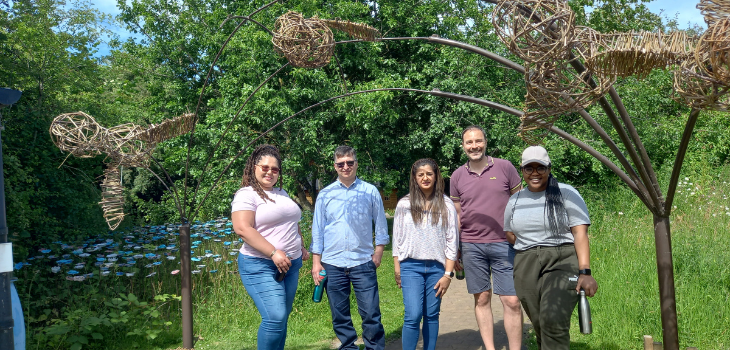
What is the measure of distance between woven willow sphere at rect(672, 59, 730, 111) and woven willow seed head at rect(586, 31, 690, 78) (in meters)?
0.08

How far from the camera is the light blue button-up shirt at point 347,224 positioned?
4117 millimetres

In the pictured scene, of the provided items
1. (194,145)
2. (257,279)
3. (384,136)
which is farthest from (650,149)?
(257,279)

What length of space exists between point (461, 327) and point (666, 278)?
263 centimetres

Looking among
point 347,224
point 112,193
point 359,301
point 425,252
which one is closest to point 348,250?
point 347,224

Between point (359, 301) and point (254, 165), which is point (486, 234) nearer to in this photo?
point (359, 301)

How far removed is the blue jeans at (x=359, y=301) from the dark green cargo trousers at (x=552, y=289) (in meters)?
1.17

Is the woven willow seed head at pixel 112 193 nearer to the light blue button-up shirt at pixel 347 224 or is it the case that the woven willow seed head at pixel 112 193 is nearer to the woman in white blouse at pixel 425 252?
the light blue button-up shirt at pixel 347 224

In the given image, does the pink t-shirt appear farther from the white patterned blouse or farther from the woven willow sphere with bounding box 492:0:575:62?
the woven willow sphere with bounding box 492:0:575:62

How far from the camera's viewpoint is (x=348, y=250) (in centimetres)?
411

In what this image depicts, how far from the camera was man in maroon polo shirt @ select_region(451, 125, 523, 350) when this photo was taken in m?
4.09

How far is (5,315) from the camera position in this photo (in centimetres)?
289

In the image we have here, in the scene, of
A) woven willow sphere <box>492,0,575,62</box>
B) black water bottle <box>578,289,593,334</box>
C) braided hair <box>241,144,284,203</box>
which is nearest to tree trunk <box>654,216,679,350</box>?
black water bottle <box>578,289,593,334</box>

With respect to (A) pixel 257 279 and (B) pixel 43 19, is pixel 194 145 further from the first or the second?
(B) pixel 43 19

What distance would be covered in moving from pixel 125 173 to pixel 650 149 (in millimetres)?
15873
